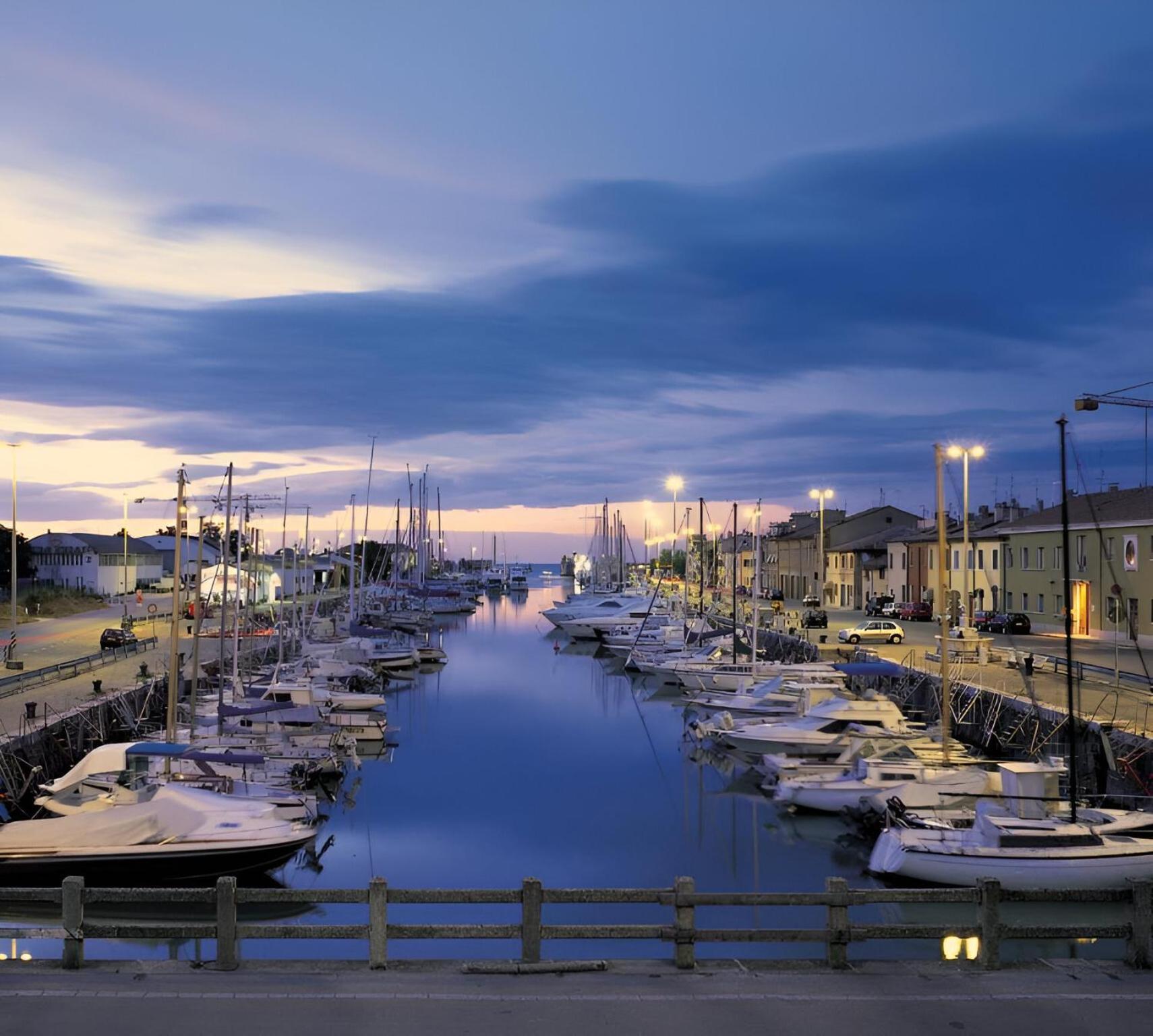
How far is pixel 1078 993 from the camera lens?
1192 centimetres

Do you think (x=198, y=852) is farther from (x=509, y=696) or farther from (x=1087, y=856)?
(x=509, y=696)

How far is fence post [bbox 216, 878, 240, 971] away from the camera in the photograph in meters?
12.5

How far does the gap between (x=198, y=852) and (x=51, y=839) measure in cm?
306

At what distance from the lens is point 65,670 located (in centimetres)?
4972

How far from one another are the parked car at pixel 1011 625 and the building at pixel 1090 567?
7.38ft

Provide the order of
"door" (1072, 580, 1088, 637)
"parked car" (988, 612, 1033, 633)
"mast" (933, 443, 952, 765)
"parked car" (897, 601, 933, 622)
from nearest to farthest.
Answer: "mast" (933, 443, 952, 765), "door" (1072, 580, 1088, 637), "parked car" (988, 612, 1033, 633), "parked car" (897, 601, 933, 622)

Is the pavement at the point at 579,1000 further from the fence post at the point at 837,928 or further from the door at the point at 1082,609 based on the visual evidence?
the door at the point at 1082,609

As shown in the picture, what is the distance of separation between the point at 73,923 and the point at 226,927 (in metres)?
1.81

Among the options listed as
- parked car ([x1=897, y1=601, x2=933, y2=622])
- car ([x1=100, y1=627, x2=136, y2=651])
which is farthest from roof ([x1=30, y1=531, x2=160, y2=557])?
parked car ([x1=897, y1=601, x2=933, y2=622])

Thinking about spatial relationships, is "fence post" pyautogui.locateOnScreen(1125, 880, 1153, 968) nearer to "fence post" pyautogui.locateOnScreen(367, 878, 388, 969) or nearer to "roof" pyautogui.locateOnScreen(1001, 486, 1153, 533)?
"fence post" pyautogui.locateOnScreen(367, 878, 388, 969)

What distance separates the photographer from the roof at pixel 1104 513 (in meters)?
59.9

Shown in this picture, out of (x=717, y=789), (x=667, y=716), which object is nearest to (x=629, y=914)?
(x=717, y=789)

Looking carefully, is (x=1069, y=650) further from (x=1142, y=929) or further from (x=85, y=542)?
(x=85, y=542)

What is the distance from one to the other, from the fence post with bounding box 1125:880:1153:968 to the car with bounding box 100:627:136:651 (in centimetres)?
5565
